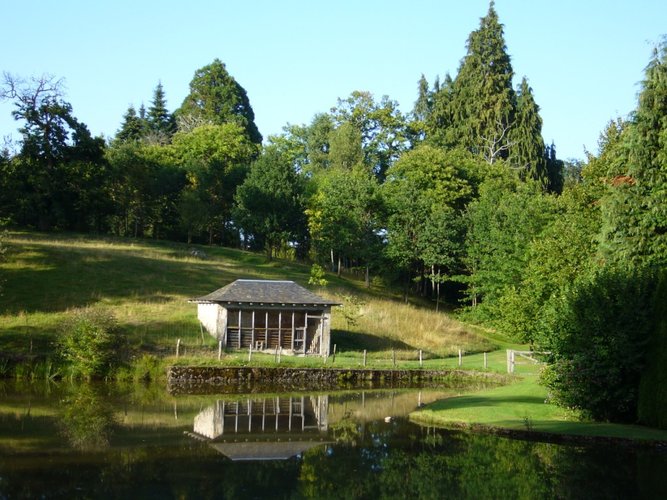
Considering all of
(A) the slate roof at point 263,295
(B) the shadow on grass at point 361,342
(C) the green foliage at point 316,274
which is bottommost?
(B) the shadow on grass at point 361,342

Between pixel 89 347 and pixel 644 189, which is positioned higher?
pixel 644 189

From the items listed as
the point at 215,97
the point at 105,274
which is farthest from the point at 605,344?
the point at 215,97

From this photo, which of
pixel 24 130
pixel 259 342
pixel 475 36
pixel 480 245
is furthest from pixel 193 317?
pixel 475 36

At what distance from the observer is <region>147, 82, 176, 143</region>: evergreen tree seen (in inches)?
4208

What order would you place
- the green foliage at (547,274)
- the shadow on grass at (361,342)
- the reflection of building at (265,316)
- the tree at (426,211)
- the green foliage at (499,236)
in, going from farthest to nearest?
the tree at (426,211) < the green foliage at (499,236) < the shadow on grass at (361,342) < the reflection of building at (265,316) < the green foliage at (547,274)

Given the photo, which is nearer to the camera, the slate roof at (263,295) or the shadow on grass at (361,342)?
the slate roof at (263,295)

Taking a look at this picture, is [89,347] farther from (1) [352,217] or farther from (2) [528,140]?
(2) [528,140]

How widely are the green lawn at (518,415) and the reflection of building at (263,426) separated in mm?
4062

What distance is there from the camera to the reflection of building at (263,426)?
21844 millimetres

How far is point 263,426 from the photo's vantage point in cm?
2559

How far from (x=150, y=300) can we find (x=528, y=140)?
48242 mm

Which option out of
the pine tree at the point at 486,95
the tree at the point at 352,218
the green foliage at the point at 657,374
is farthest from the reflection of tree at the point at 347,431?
the pine tree at the point at 486,95

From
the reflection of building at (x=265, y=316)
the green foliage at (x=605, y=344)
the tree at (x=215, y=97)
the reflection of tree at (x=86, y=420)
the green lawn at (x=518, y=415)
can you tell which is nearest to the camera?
the reflection of tree at (x=86, y=420)

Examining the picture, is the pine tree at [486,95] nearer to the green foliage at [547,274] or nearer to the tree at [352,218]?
the tree at [352,218]
